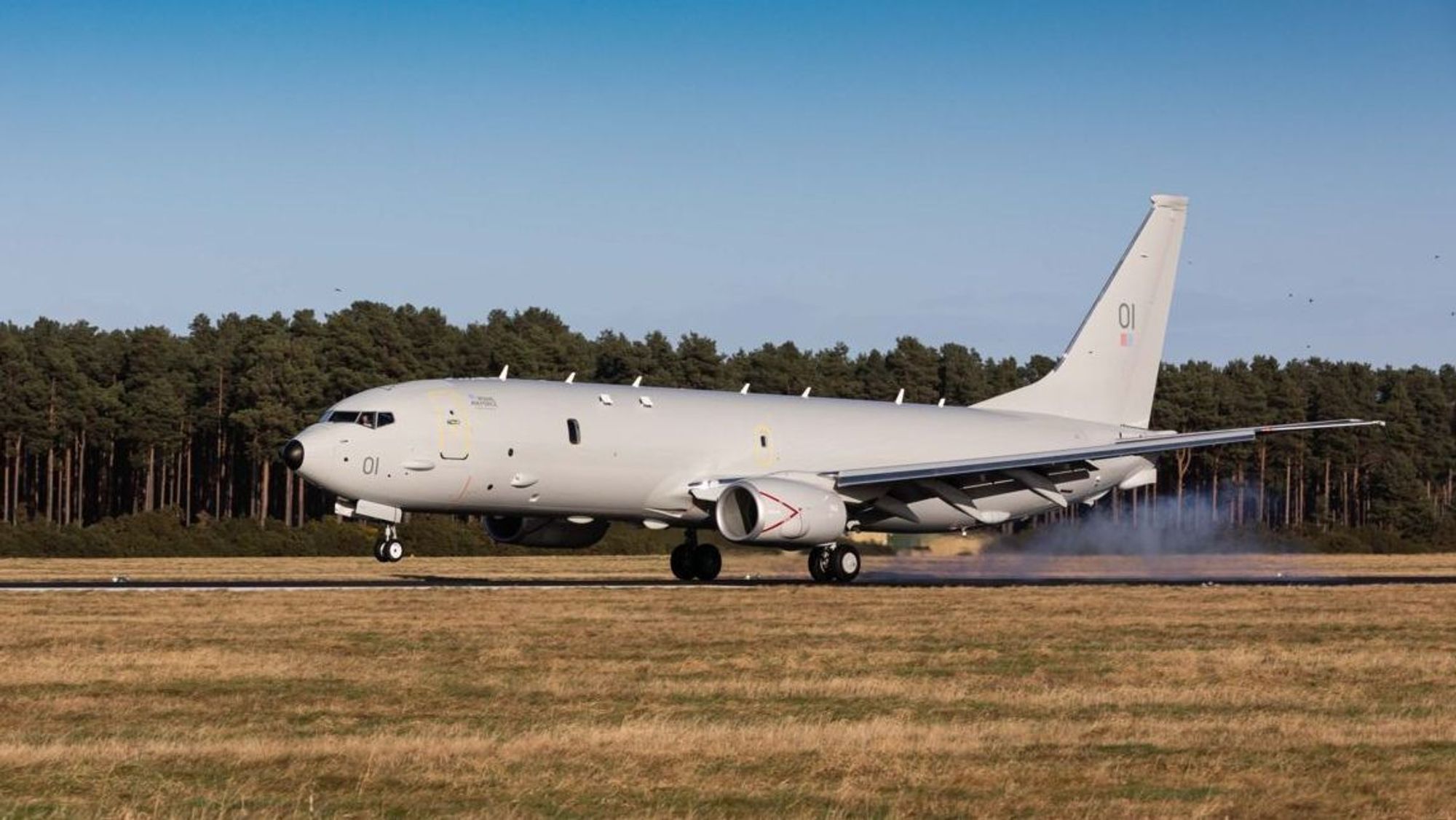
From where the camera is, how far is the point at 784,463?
149 feet

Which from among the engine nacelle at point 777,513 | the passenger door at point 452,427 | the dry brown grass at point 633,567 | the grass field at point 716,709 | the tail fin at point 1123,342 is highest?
the tail fin at point 1123,342

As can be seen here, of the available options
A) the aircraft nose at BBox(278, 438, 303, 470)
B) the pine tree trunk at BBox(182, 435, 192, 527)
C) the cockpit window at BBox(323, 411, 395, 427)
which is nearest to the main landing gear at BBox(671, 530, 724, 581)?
the cockpit window at BBox(323, 411, 395, 427)

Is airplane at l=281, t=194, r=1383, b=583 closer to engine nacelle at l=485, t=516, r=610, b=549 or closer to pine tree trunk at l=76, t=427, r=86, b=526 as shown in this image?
engine nacelle at l=485, t=516, r=610, b=549

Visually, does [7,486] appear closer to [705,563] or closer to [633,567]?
[633,567]

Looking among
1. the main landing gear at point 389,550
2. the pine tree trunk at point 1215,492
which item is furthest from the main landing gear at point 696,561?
the pine tree trunk at point 1215,492

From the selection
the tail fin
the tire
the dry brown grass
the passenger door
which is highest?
the tail fin

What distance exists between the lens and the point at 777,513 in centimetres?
4159

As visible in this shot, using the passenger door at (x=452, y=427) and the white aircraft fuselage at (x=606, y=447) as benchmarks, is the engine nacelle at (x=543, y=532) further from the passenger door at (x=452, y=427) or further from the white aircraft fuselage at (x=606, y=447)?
the passenger door at (x=452, y=427)

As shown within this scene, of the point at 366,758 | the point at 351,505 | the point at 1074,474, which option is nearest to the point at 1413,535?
the point at 1074,474

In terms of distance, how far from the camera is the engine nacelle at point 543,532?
44844 millimetres

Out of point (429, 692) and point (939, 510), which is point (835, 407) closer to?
point (939, 510)

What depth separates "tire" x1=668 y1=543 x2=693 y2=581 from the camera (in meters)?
45.4

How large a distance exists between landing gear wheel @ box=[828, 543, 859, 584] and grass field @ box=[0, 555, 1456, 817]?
9813 millimetres

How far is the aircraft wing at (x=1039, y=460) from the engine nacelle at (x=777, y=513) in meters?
1.20
